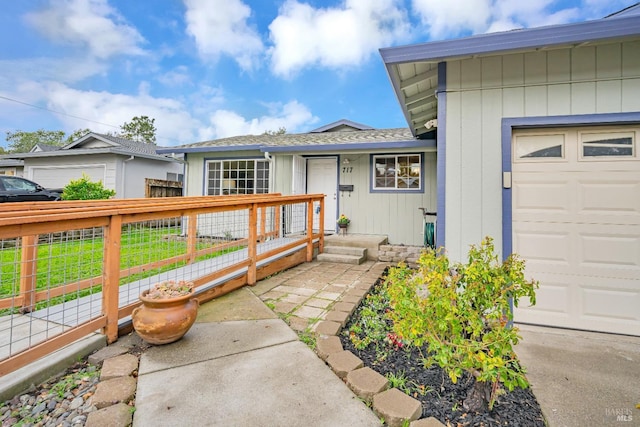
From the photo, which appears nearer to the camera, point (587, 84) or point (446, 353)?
point (446, 353)

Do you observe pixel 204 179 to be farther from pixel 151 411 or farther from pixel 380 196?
pixel 151 411

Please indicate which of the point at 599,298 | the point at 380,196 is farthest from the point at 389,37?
the point at 599,298

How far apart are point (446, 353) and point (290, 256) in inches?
137

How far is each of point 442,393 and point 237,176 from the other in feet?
23.1

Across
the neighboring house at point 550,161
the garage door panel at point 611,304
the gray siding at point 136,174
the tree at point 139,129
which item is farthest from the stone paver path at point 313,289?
the tree at point 139,129

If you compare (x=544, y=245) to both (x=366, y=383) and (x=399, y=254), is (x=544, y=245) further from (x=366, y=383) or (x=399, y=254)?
(x=399, y=254)

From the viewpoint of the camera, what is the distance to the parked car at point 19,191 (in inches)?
342

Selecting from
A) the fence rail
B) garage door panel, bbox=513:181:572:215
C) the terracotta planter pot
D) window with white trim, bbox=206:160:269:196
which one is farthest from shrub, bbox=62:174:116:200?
garage door panel, bbox=513:181:572:215

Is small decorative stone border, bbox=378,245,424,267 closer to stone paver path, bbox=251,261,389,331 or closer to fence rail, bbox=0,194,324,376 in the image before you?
stone paver path, bbox=251,261,389,331

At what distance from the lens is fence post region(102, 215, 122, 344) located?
2221 millimetres

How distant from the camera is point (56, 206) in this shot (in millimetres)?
2523

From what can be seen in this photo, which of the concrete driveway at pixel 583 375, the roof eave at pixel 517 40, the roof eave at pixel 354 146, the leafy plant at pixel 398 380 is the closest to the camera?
the concrete driveway at pixel 583 375

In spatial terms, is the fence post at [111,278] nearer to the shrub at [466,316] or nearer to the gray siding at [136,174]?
the shrub at [466,316]

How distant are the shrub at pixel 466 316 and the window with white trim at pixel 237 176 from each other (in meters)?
6.26
